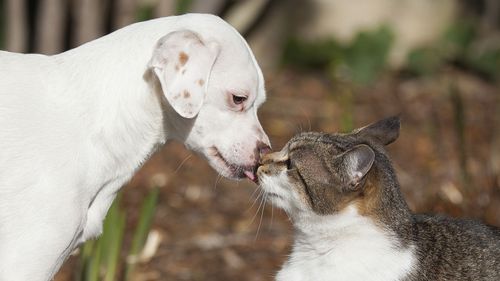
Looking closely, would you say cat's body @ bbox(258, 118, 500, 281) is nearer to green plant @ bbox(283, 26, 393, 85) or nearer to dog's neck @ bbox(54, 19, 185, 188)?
dog's neck @ bbox(54, 19, 185, 188)

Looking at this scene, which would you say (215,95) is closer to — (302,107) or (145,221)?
(145,221)

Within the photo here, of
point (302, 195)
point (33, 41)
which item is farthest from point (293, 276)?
point (33, 41)

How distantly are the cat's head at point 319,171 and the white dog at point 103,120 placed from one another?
20 cm

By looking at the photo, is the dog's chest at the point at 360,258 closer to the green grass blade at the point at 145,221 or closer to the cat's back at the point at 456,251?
the cat's back at the point at 456,251

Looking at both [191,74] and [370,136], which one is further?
[370,136]

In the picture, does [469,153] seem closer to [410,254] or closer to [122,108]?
[410,254]

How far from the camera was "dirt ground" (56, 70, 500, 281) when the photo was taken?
261 inches

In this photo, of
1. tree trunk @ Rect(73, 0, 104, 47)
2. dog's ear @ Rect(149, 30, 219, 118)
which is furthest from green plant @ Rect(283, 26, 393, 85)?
dog's ear @ Rect(149, 30, 219, 118)

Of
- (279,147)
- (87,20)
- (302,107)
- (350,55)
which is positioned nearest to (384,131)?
(279,147)

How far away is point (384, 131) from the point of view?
16.9 feet

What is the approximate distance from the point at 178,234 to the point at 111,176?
2.60m

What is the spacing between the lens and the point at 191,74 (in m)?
4.40

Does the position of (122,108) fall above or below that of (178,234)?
above

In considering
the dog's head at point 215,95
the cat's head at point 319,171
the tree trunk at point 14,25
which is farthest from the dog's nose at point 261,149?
the tree trunk at point 14,25
